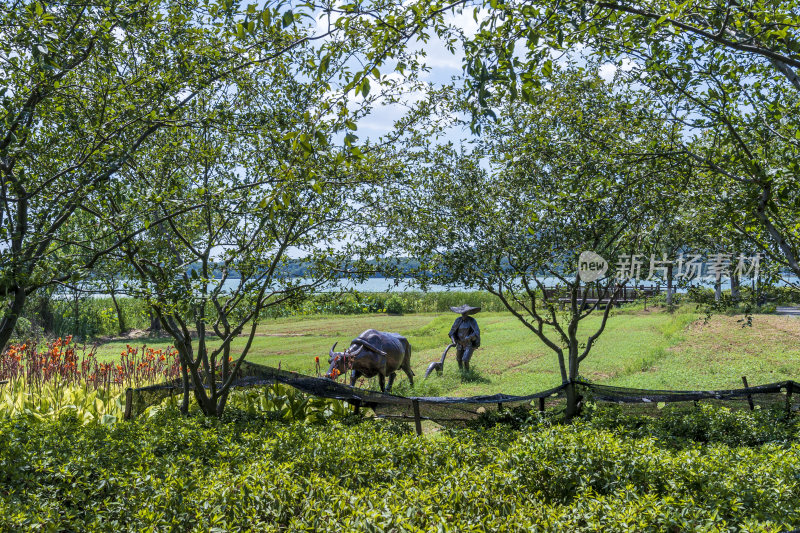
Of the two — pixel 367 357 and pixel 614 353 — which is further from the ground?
pixel 367 357

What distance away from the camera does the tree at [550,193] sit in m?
6.03

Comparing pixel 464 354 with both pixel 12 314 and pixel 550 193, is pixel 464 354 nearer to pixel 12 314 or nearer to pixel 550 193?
pixel 550 193

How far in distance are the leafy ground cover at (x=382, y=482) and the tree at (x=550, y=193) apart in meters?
2.54

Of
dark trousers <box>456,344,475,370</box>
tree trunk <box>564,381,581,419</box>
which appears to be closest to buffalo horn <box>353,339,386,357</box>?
dark trousers <box>456,344,475,370</box>

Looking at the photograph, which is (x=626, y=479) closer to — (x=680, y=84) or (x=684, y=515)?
(x=684, y=515)

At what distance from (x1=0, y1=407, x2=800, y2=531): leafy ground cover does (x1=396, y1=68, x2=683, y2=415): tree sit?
2.54 metres

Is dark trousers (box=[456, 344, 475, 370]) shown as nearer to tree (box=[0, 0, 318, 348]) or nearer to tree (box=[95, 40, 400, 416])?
tree (box=[95, 40, 400, 416])

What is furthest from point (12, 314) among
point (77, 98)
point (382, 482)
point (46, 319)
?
point (46, 319)

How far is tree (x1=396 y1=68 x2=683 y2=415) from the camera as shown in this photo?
6.03 m

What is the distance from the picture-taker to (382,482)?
427cm

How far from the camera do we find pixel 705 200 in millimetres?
6195

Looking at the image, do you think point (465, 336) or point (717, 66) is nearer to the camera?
point (717, 66)

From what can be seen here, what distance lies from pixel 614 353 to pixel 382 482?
536 inches

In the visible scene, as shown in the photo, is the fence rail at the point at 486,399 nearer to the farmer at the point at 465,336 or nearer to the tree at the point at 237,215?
the tree at the point at 237,215
